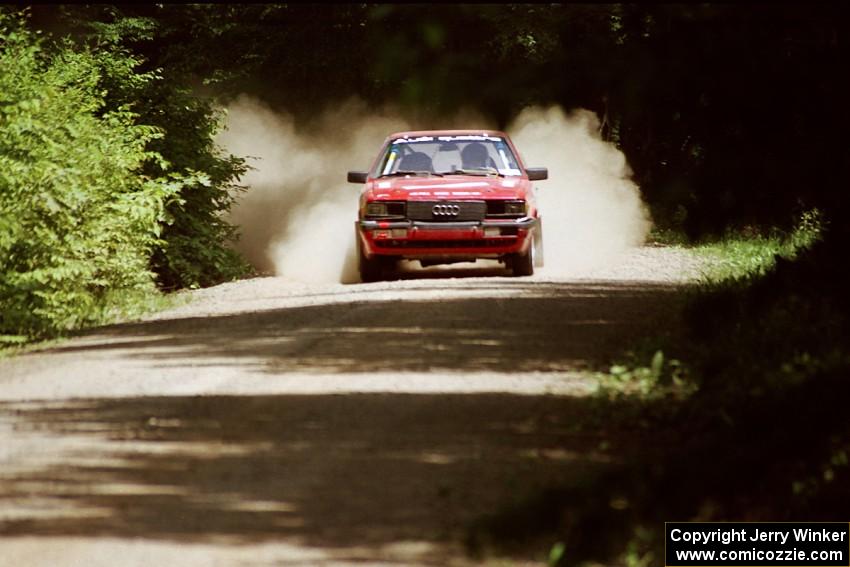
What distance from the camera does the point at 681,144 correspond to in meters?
13.7

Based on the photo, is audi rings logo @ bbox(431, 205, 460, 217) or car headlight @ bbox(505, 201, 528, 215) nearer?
audi rings logo @ bbox(431, 205, 460, 217)

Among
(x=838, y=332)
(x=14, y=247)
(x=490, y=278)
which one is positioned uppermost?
(x=838, y=332)

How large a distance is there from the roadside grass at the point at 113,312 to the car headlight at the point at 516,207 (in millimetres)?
3963

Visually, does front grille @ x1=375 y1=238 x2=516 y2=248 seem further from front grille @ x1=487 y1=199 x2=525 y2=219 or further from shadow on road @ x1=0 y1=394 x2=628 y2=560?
shadow on road @ x1=0 y1=394 x2=628 y2=560

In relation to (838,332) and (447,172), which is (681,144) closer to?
(838,332)

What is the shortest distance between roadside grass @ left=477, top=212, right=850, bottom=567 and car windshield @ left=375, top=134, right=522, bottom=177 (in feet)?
24.6

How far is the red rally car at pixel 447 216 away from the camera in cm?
1914

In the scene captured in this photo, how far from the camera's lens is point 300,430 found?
9.00m

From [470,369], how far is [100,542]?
5.29 m

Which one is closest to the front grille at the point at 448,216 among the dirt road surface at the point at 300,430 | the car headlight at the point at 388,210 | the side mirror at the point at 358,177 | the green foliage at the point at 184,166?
the car headlight at the point at 388,210

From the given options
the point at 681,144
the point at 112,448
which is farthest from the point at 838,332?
the point at 112,448

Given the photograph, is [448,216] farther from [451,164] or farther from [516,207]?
[451,164]

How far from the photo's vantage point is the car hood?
63.0 ft

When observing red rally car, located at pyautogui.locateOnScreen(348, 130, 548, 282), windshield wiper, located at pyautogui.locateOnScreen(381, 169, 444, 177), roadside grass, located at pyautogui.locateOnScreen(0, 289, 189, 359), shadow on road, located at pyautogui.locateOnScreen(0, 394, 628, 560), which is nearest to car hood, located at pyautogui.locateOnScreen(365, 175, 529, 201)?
red rally car, located at pyautogui.locateOnScreen(348, 130, 548, 282)
